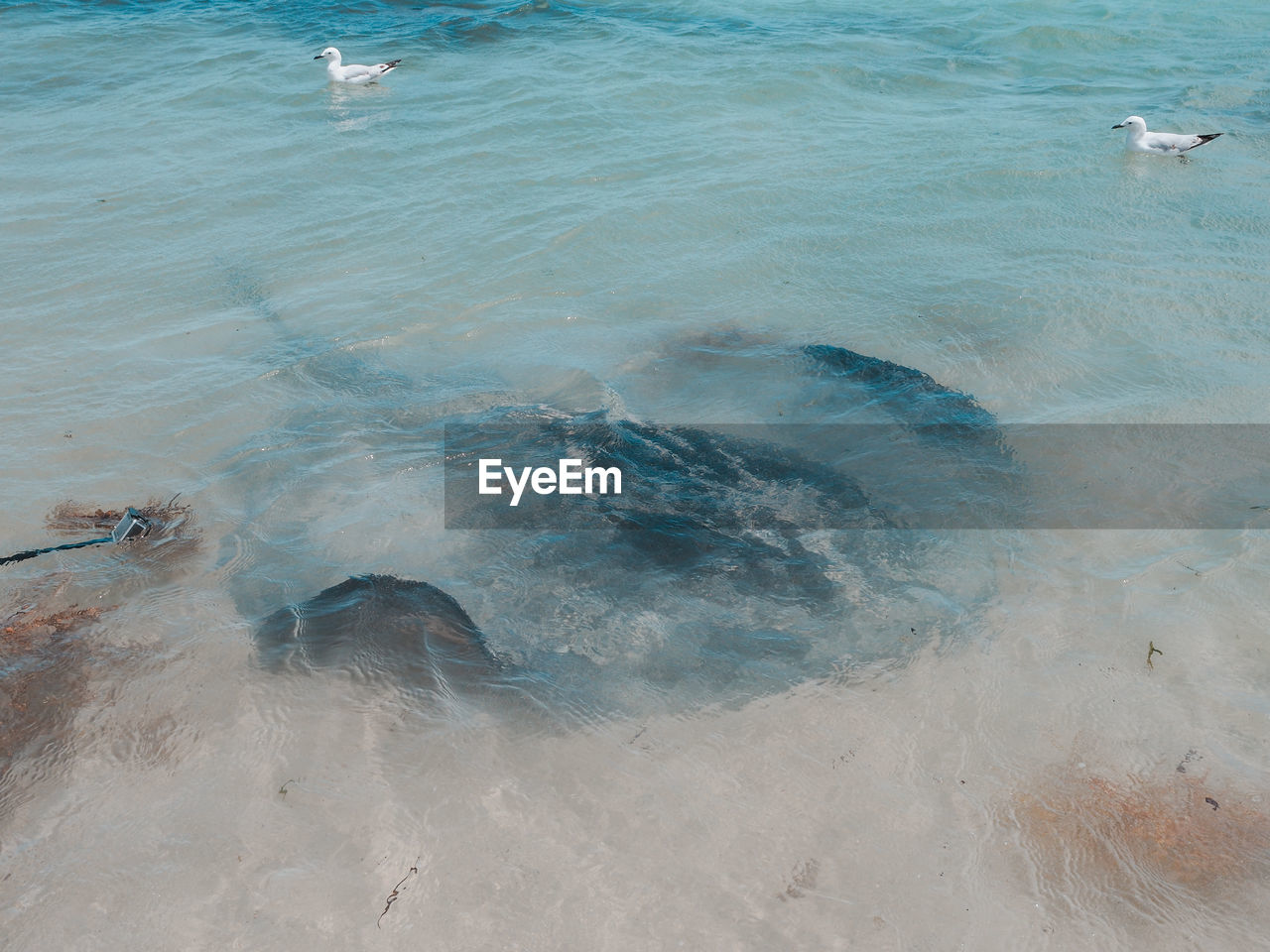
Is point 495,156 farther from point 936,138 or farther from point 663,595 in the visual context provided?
point 663,595

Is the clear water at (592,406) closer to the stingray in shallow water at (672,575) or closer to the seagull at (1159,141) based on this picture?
the stingray in shallow water at (672,575)

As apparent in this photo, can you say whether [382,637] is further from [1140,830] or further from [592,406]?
[1140,830]

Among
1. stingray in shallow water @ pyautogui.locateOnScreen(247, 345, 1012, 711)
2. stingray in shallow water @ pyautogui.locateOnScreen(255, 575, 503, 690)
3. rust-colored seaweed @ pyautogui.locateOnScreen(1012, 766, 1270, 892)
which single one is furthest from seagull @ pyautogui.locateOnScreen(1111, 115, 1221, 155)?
stingray in shallow water @ pyautogui.locateOnScreen(255, 575, 503, 690)

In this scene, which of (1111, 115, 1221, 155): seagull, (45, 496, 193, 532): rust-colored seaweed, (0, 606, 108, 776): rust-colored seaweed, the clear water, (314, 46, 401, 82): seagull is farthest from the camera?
(314, 46, 401, 82): seagull

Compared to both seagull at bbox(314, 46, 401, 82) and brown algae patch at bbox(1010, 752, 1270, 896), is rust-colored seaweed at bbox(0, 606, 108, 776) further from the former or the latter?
seagull at bbox(314, 46, 401, 82)

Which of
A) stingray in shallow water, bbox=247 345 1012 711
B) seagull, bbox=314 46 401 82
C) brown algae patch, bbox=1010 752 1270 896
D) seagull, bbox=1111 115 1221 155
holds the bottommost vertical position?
brown algae patch, bbox=1010 752 1270 896

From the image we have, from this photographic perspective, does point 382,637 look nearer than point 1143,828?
No

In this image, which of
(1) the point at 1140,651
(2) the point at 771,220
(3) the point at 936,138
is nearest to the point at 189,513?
(1) the point at 1140,651

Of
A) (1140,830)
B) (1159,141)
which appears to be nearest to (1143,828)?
(1140,830)

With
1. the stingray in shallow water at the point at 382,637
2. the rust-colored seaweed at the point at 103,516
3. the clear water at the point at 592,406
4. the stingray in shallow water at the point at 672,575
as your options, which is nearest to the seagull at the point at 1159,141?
the clear water at the point at 592,406
